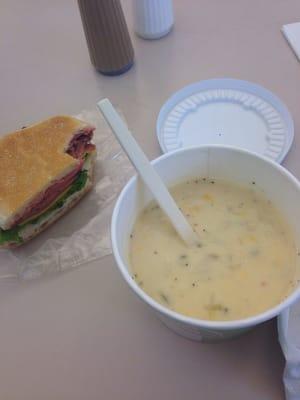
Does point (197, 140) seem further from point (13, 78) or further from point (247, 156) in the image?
point (13, 78)

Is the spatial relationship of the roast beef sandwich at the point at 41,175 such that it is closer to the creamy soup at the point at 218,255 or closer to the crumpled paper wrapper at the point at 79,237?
the crumpled paper wrapper at the point at 79,237

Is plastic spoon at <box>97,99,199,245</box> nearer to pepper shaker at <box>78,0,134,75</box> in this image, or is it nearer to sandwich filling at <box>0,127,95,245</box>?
sandwich filling at <box>0,127,95,245</box>

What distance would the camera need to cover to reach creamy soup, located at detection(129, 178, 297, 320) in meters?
0.52

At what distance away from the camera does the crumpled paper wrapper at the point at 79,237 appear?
0.76 meters

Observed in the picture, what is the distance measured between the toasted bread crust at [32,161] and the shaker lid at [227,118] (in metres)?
0.19

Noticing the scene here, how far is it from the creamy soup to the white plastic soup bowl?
16mm

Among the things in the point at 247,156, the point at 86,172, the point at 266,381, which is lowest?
the point at 266,381

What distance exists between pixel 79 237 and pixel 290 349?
41 centimetres

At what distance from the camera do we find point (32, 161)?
31.6 inches

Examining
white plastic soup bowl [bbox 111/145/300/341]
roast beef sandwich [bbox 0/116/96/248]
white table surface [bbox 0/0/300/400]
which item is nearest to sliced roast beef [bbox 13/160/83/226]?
roast beef sandwich [bbox 0/116/96/248]

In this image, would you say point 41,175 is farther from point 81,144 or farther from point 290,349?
point 290,349

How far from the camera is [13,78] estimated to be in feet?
3.49

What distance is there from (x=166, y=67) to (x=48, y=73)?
29 centimetres

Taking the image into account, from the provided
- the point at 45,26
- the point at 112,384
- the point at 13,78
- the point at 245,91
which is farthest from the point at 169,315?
the point at 45,26
